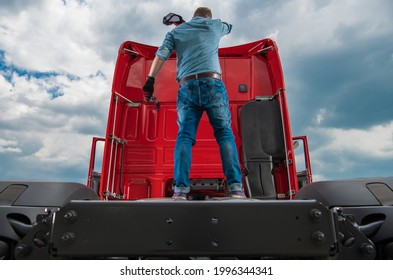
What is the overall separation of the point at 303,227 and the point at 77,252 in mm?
972

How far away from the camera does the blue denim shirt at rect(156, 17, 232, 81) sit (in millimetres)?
3121

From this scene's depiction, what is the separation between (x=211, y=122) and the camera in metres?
2.97

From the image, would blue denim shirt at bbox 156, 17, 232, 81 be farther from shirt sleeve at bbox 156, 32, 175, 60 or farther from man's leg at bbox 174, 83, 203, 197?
man's leg at bbox 174, 83, 203, 197

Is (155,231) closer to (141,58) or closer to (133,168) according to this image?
(133,168)

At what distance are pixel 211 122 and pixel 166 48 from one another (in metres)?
0.93

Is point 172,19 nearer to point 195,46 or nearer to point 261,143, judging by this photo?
point 195,46

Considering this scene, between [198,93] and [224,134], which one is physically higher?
[198,93]

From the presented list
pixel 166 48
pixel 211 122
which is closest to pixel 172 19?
pixel 166 48

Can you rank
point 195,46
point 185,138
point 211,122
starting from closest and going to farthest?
point 185,138 < point 211,122 < point 195,46

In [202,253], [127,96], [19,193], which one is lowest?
[202,253]

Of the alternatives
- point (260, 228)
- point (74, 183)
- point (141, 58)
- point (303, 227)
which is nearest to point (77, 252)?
point (74, 183)

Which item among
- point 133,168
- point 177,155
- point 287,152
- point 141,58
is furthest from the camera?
point 141,58

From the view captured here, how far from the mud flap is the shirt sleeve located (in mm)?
1464

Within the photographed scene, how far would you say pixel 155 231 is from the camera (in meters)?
1.38
